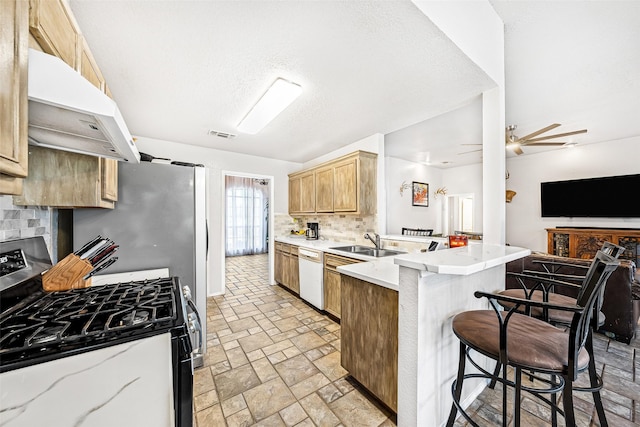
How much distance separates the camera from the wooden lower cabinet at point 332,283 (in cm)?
281

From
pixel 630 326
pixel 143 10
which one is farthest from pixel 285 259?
pixel 630 326

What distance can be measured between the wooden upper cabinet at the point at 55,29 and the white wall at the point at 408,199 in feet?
15.9

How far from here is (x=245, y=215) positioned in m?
7.15

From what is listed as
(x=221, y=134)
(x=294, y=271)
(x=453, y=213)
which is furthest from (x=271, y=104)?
(x=453, y=213)

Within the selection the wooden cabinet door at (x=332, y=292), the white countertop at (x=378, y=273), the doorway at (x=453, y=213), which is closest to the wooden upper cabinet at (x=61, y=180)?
the white countertop at (x=378, y=273)

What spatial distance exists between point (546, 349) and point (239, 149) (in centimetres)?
426

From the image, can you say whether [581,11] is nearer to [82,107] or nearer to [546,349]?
[546,349]

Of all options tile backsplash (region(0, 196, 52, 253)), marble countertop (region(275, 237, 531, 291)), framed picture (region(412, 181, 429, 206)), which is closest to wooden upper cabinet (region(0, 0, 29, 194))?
tile backsplash (region(0, 196, 52, 253))

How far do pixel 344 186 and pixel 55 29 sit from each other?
2906 mm

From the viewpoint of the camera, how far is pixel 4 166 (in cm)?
57

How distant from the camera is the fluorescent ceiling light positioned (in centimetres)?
211

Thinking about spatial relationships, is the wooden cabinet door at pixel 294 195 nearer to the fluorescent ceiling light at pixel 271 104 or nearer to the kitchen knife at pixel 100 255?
the fluorescent ceiling light at pixel 271 104

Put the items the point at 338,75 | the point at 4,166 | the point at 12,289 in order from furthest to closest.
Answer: the point at 338,75 → the point at 12,289 → the point at 4,166

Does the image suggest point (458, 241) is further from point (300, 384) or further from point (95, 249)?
point (95, 249)
